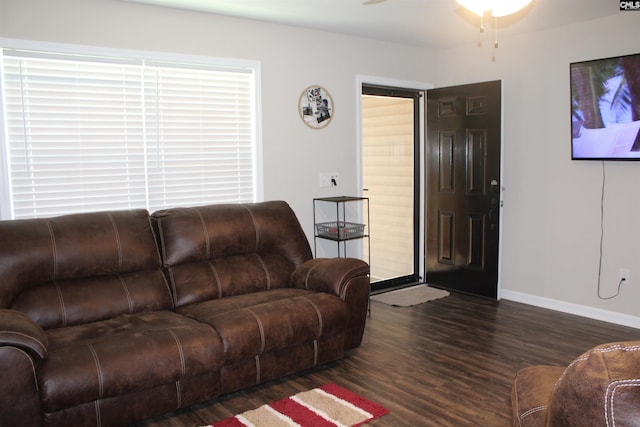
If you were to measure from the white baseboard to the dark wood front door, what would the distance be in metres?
0.24

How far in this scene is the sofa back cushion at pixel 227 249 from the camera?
3.41m

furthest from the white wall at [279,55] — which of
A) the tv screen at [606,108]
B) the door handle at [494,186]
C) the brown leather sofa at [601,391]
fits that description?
the brown leather sofa at [601,391]

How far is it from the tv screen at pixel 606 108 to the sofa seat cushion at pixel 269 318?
2458 mm

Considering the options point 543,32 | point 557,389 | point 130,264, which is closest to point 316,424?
point 130,264

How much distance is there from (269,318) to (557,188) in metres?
2.96

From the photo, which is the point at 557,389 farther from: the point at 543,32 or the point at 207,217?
the point at 543,32

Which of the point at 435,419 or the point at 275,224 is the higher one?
the point at 275,224

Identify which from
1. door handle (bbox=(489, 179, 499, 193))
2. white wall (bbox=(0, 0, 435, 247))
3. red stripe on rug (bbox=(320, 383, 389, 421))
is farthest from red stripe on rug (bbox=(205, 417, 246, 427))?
door handle (bbox=(489, 179, 499, 193))

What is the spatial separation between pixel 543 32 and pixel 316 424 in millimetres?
3821

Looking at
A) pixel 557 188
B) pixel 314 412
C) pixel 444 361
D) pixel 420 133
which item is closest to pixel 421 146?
pixel 420 133

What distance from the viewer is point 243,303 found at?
10.5 ft

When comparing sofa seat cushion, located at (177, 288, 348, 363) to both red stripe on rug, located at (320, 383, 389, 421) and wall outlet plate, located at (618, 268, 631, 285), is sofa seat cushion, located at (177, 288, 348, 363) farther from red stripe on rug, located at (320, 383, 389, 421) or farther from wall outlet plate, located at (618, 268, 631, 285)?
wall outlet plate, located at (618, 268, 631, 285)

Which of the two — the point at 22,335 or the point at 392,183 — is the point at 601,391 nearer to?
the point at 22,335

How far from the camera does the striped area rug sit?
265 cm
